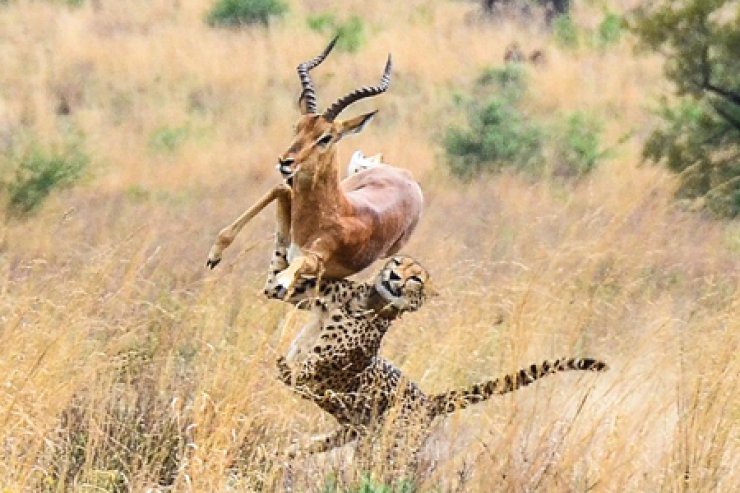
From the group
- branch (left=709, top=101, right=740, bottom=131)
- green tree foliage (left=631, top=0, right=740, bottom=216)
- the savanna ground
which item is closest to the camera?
the savanna ground

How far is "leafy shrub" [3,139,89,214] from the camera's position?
12891mm

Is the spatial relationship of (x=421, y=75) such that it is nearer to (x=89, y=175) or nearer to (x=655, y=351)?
(x=89, y=175)

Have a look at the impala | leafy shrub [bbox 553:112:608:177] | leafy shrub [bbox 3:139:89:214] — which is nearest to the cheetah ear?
the impala

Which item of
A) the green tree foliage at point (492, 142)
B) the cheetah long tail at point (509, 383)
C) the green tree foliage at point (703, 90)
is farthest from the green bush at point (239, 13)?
the cheetah long tail at point (509, 383)

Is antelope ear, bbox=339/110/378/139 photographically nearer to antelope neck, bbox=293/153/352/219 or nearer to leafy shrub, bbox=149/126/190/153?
antelope neck, bbox=293/153/352/219

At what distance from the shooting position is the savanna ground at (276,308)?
576cm

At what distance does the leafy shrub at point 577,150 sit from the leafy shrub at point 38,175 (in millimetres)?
5495

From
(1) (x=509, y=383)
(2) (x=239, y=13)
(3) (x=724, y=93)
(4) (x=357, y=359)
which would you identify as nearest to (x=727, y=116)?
(3) (x=724, y=93)

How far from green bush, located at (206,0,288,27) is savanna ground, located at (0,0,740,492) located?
3.30 metres

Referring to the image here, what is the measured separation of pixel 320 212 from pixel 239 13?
19.4 metres

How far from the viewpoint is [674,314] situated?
9867 millimetres

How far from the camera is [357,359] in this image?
5227 millimetres

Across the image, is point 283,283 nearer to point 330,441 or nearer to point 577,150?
point 330,441

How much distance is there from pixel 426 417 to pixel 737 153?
7771mm
